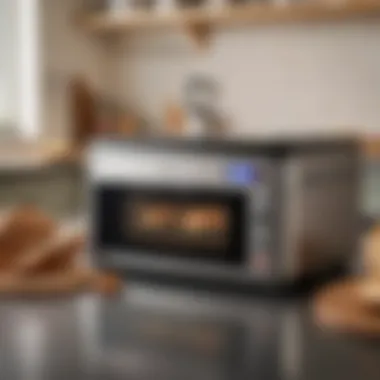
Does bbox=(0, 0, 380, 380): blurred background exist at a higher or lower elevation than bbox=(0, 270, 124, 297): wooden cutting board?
higher

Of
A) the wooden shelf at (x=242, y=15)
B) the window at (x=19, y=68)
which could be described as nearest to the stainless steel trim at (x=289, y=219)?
the wooden shelf at (x=242, y=15)

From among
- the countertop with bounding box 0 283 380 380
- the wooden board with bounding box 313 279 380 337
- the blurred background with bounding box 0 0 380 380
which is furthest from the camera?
the blurred background with bounding box 0 0 380 380

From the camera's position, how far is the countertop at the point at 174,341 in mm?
957

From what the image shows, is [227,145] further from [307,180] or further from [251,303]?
[251,303]

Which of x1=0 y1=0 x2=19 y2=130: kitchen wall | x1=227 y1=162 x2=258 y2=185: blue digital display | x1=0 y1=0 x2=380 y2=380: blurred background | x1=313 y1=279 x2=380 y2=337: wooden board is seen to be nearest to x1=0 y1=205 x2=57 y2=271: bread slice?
x1=0 y1=0 x2=380 y2=380: blurred background

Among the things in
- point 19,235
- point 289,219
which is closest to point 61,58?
point 19,235

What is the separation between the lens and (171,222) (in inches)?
57.0

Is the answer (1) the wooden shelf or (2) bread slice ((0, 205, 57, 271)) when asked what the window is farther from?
(2) bread slice ((0, 205, 57, 271))

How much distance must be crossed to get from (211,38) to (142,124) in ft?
1.00

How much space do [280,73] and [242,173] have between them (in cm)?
91

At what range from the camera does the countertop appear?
957 millimetres

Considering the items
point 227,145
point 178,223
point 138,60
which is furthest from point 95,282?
point 138,60

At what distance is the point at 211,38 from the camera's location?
7.54 feet

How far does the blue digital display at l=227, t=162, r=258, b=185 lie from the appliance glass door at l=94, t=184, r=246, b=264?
0.02 meters
